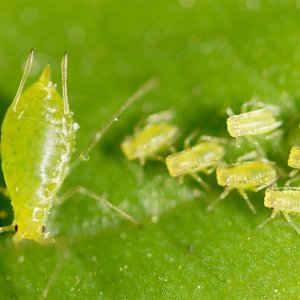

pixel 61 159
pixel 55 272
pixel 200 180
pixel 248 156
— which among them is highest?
pixel 61 159

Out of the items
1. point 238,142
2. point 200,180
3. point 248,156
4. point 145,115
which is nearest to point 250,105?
point 238,142

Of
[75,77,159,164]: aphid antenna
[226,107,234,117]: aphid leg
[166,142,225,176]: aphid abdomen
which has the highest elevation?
[75,77,159,164]: aphid antenna

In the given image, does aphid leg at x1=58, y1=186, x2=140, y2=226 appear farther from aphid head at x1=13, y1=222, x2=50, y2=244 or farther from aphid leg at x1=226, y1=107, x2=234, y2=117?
aphid leg at x1=226, y1=107, x2=234, y2=117

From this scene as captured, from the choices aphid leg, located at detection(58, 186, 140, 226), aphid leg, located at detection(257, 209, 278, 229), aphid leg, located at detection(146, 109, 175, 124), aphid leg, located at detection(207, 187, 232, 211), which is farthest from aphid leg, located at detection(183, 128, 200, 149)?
aphid leg, located at detection(257, 209, 278, 229)

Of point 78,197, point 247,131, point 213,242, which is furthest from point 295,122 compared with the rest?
point 78,197

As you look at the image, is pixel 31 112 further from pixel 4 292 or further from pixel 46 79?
pixel 4 292

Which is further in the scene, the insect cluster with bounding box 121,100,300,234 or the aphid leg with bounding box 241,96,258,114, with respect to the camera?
the aphid leg with bounding box 241,96,258,114

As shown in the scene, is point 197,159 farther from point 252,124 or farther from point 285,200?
point 285,200
